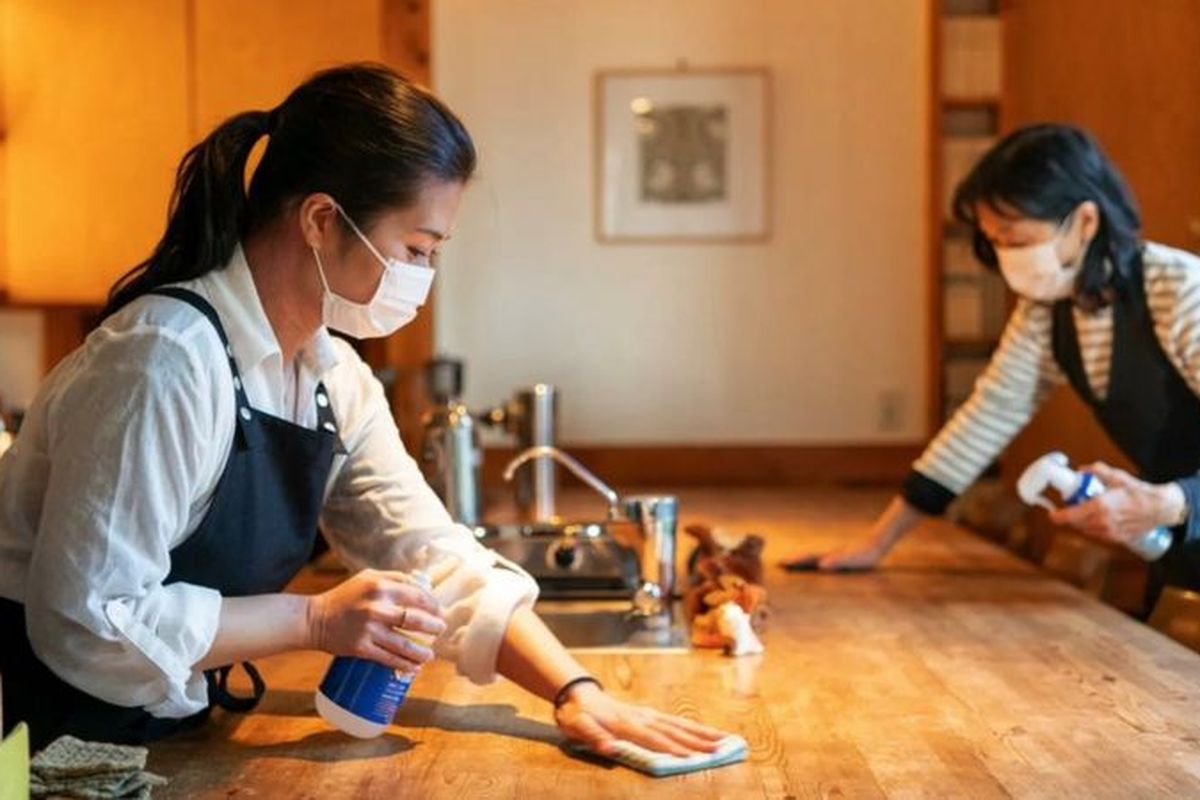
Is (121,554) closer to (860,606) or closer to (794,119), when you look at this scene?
(860,606)

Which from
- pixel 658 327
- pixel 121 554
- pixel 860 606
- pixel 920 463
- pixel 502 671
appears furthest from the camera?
pixel 658 327

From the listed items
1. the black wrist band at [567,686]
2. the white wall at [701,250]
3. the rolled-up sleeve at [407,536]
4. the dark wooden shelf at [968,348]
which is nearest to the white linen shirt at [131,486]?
the rolled-up sleeve at [407,536]

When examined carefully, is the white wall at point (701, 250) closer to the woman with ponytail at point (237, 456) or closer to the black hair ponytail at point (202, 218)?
the woman with ponytail at point (237, 456)

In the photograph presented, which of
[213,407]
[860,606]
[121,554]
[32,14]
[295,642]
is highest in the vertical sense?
[32,14]

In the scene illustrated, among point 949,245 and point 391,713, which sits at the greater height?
point 949,245

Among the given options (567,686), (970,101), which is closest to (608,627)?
(567,686)

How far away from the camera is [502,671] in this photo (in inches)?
70.1

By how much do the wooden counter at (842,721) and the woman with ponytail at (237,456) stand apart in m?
0.07

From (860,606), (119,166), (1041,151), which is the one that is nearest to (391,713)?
(860,606)

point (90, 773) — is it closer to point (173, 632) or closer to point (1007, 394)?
point (173, 632)

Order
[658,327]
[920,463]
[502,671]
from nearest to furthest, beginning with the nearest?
1. [502,671]
2. [920,463]
3. [658,327]

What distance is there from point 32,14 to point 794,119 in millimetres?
1970

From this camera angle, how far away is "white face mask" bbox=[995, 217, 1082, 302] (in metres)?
2.50

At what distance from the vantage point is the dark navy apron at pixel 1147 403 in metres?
2.51
